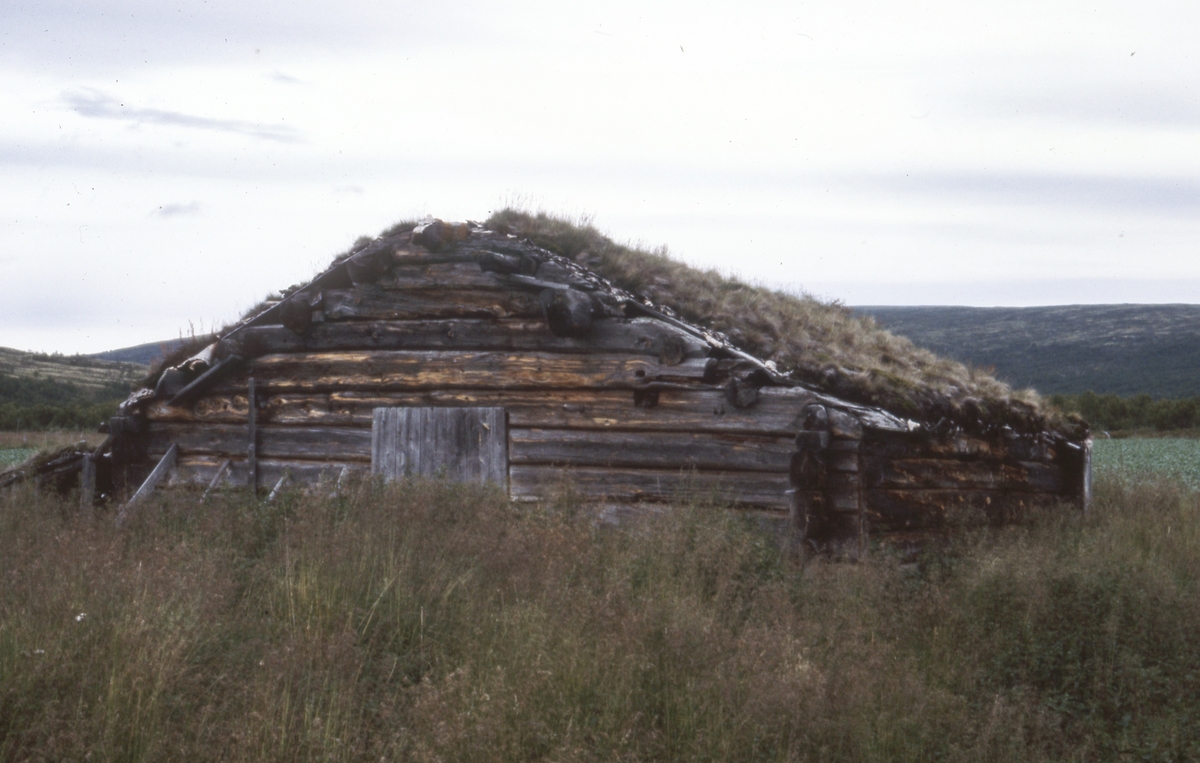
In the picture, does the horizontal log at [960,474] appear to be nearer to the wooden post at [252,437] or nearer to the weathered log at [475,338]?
the weathered log at [475,338]

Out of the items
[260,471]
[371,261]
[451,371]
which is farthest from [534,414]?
[260,471]

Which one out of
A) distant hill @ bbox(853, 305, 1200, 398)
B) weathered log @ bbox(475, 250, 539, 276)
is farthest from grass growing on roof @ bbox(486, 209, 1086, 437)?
distant hill @ bbox(853, 305, 1200, 398)

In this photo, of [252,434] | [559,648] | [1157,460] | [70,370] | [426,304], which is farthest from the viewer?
[70,370]

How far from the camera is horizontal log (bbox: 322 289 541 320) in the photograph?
368 inches

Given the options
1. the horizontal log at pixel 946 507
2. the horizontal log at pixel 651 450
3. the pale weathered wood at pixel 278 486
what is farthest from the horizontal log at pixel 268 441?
the horizontal log at pixel 946 507

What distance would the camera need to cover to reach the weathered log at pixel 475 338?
855 centimetres

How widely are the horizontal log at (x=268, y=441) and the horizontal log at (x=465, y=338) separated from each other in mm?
906

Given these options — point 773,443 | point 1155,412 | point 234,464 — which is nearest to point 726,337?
point 773,443

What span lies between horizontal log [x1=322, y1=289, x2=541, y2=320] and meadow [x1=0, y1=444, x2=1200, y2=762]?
8.19 ft

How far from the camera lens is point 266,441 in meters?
10.5

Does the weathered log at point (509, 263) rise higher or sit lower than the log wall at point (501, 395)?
higher

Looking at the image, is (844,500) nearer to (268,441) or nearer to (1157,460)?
(268,441)

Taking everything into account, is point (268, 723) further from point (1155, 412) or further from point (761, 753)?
point (1155, 412)

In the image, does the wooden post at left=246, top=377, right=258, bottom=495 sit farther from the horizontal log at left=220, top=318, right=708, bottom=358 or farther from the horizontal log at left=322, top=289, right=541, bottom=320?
the horizontal log at left=322, top=289, right=541, bottom=320
